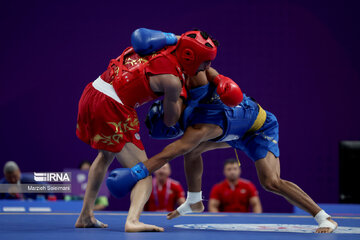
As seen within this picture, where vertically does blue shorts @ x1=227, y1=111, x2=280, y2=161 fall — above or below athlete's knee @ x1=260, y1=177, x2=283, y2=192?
above

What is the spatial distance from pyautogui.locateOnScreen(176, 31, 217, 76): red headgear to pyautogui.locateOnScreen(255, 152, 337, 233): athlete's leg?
935 millimetres

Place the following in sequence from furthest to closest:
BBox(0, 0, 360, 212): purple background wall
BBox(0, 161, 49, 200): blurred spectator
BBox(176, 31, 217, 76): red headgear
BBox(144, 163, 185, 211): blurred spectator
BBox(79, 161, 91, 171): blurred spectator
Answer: BBox(0, 0, 360, 212): purple background wall
BBox(79, 161, 91, 171): blurred spectator
BBox(144, 163, 185, 211): blurred spectator
BBox(0, 161, 49, 200): blurred spectator
BBox(176, 31, 217, 76): red headgear

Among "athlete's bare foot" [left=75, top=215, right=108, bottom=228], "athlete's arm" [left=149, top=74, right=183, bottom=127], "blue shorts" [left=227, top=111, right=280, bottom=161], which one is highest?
"athlete's arm" [left=149, top=74, right=183, bottom=127]

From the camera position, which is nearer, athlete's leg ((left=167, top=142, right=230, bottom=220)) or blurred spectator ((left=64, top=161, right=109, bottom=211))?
athlete's leg ((left=167, top=142, right=230, bottom=220))

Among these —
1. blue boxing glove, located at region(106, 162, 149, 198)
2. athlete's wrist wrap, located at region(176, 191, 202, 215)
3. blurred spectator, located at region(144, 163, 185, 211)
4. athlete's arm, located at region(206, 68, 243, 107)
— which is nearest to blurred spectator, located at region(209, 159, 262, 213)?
blurred spectator, located at region(144, 163, 185, 211)

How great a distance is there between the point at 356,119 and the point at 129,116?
5.00m

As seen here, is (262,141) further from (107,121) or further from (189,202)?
(107,121)

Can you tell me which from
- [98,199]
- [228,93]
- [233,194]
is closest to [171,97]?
[228,93]

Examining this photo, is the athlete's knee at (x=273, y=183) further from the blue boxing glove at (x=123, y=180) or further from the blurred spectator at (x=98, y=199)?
the blurred spectator at (x=98, y=199)

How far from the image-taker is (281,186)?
3.51 metres

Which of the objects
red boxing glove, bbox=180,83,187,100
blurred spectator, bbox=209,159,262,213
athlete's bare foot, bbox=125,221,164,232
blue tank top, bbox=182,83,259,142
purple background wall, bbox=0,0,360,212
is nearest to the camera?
athlete's bare foot, bbox=125,221,164,232

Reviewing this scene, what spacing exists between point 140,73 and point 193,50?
0.34 meters

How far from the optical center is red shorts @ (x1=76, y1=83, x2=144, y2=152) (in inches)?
120

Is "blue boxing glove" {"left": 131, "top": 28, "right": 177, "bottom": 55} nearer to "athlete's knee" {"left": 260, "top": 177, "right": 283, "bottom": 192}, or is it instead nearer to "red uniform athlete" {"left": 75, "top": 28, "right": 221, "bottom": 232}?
"red uniform athlete" {"left": 75, "top": 28, "right": 221, "bottom": 232}
